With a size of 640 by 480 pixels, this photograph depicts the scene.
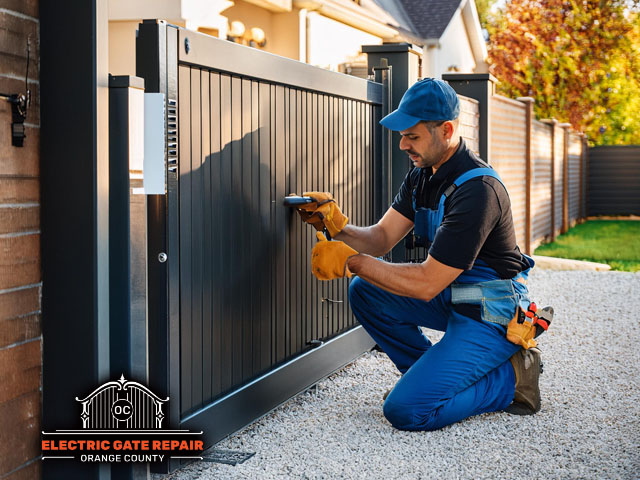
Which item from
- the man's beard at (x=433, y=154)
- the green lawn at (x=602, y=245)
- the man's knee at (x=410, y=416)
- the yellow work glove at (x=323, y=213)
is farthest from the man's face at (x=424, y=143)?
the green lawn at (x=602, y=245)

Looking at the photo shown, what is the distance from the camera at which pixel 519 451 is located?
329 centimetres

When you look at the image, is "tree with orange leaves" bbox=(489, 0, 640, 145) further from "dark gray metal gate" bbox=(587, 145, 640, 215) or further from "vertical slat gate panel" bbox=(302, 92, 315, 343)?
"vertical slat gate panel" bbox=(302, 92, 315, 343)

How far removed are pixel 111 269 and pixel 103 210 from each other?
0.22 metres

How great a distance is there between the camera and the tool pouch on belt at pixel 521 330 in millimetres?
3725

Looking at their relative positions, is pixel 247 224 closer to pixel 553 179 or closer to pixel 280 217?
pixel 280 217

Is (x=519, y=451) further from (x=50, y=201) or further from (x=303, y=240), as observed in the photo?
(x=50, y=201)

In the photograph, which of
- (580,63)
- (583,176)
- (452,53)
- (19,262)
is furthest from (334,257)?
(580,63)

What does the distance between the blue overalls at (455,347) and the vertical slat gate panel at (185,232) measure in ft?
3.40

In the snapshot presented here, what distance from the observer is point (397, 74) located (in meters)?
5.25

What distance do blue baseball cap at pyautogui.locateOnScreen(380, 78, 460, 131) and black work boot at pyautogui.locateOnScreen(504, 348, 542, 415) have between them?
1.22 meters

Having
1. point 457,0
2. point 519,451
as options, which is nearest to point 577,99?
point 457,0

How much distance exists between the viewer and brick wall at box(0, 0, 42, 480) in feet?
7.69

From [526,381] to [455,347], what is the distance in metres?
0.42

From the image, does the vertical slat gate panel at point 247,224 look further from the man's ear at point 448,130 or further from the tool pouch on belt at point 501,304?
the tool pouch on belt at point 501,304
